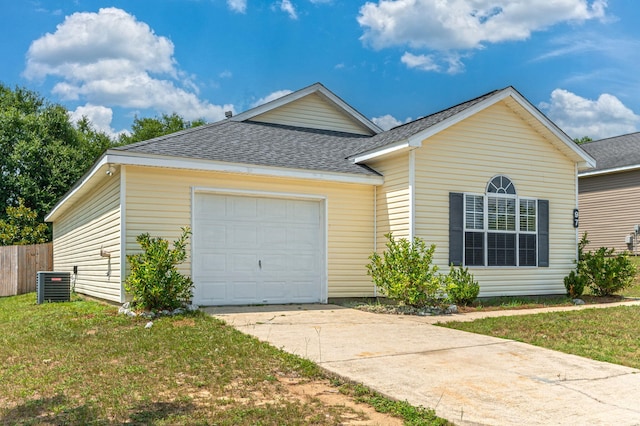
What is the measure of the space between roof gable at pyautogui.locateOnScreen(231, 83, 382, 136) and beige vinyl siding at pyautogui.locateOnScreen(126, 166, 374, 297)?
3974 millimetres

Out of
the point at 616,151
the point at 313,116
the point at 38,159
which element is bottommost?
the point at 313,116

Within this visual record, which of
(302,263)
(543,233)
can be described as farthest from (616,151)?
(302,263)

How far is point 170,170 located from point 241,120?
4768 millimetres

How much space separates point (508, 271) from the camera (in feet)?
41.6

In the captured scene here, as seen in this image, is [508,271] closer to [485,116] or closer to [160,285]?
[485,116]

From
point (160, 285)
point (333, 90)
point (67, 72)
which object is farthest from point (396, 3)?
point (67, 72)

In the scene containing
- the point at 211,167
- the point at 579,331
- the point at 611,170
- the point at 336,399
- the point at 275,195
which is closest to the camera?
the point at 336,399

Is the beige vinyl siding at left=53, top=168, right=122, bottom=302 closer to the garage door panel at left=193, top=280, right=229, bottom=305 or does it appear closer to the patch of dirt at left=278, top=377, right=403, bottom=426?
the garage door panel at left=193, top=280, right=229, bottom=305

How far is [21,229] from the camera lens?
26.7m

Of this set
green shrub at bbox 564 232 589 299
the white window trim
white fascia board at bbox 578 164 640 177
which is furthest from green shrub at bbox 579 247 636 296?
white fascia board at bbox 578 164 640 177

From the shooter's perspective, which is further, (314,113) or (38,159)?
(38,159)

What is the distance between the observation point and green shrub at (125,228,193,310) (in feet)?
30.7

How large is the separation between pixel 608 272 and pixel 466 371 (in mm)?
8948

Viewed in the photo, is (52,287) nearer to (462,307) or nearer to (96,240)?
(96,240)
